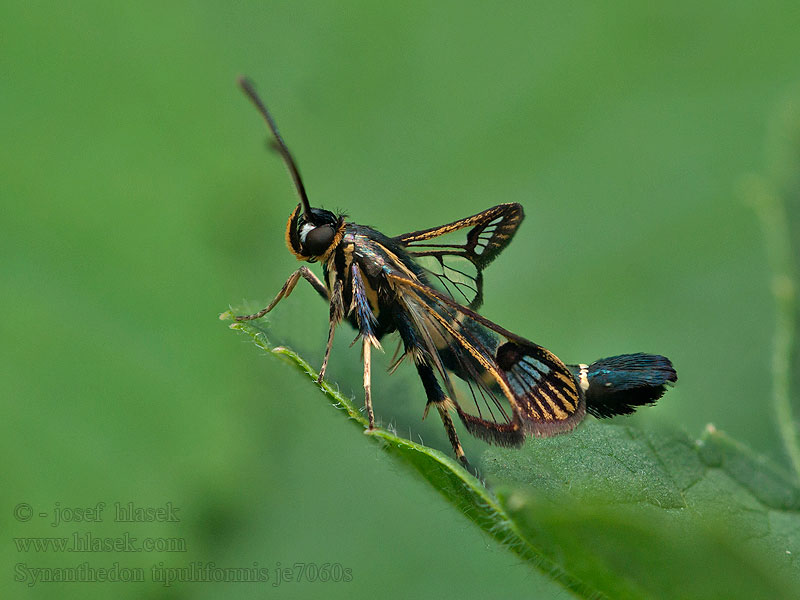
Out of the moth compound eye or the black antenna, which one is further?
the moth compound eye

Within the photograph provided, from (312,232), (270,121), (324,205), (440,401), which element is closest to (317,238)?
(312,232)

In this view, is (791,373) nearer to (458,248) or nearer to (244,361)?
(458,248)

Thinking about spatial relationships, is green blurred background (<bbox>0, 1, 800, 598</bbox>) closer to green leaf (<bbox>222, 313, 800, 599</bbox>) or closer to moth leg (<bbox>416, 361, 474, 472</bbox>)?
moth leg (<bbox>416, 361, 474, 472</bbox>)

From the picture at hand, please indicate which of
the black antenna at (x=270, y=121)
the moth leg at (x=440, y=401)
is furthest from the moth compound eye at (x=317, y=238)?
the moth leg at (x=440, y=401)

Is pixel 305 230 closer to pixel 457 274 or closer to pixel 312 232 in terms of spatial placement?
pixel 312 232

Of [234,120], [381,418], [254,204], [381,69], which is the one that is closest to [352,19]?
[381,69]

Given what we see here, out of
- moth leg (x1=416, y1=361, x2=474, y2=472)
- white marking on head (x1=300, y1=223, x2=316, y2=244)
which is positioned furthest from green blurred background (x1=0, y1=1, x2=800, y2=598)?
white marking on head (x1=300, y1=223, x2=316, y2=244)

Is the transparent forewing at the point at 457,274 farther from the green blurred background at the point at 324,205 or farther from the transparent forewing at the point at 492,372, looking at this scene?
the green blurred background at the point at 324,205
